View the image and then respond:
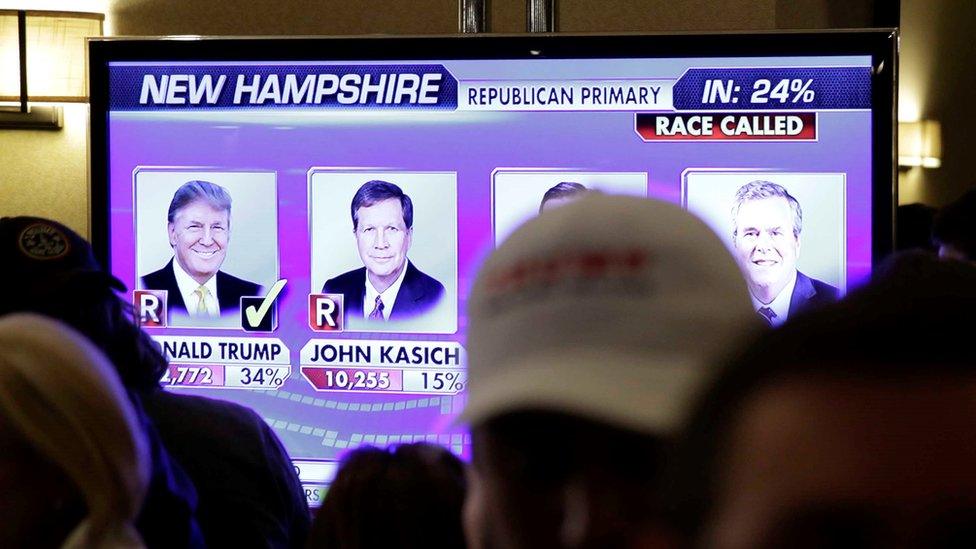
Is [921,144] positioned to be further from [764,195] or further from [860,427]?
[860,427]

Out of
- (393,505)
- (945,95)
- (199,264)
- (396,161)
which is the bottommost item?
(393,505)

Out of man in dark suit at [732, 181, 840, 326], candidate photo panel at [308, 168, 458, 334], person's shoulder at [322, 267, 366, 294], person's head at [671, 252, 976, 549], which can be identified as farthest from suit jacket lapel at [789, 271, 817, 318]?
person's head at [671, 252, 976, 549]

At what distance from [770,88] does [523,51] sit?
54cm

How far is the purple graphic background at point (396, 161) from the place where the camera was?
2.85m

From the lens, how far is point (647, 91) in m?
2.88

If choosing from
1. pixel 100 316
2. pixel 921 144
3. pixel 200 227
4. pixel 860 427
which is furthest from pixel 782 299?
pixel 921 144

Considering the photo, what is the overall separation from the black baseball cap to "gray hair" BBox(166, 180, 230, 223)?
1.00 m

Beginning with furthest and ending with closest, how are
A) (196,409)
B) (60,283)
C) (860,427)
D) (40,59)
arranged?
(40,59), (196,409), (60,283), (860,427)

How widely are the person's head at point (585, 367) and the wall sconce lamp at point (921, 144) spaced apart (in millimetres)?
5984

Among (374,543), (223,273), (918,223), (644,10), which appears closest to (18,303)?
(374,543)

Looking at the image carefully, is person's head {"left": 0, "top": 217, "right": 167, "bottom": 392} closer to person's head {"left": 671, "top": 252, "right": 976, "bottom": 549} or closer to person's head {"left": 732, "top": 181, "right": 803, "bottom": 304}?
person's head {"left": 732, "top": 181, "right": 803, "bottom": 304}

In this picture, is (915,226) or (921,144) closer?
(915,226)

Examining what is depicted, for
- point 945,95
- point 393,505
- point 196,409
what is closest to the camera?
point 393,505

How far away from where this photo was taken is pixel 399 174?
9.62 feet
